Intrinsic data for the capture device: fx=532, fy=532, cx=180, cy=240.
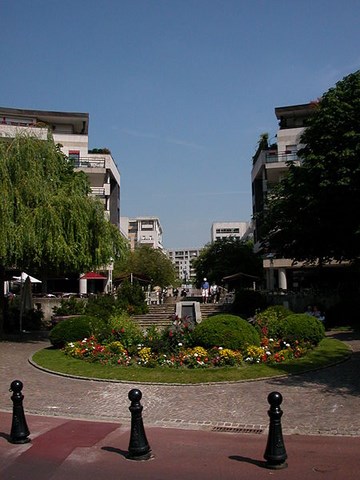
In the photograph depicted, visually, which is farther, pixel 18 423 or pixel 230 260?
pixel 230 260

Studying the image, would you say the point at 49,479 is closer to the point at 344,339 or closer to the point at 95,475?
the point at 95,475

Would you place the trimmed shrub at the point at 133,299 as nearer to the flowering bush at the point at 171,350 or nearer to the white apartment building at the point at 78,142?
the white apartment building at the point at 78,142

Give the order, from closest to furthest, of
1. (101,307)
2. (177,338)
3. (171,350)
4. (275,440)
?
(275,440) < (171,350) < (177,338) < (101,307)

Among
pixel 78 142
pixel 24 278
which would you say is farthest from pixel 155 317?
pixel 78 142

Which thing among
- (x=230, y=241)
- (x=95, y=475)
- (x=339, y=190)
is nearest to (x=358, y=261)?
(x=339, y=190)

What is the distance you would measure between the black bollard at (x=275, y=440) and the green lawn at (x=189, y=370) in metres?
5.74

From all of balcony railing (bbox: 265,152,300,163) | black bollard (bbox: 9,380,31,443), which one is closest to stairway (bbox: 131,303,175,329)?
balcony railing (bbox: 265,152,300,163)

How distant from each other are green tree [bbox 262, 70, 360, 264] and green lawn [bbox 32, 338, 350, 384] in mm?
7845

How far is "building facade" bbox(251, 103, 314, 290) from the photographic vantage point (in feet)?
146

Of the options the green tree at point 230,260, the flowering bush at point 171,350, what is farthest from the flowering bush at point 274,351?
the green tree at point 230,260

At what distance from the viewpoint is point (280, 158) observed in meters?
45.2

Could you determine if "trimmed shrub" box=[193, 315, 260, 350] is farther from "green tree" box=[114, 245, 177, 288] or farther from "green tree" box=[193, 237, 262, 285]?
"green tree" box=[193, 237, 262, 285]

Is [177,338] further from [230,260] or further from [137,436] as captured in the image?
[230,260]

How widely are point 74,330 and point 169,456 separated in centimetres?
1151
